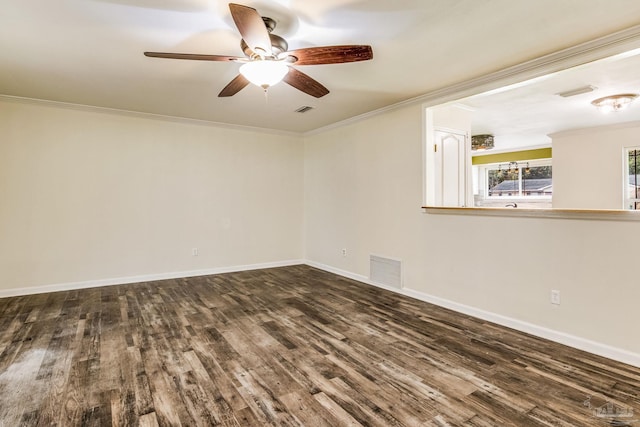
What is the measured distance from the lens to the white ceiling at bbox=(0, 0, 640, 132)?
2.12 metres

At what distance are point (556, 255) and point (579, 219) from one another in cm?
36

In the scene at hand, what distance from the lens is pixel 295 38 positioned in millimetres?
2525

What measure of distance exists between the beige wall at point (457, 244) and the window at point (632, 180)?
415 centimetres

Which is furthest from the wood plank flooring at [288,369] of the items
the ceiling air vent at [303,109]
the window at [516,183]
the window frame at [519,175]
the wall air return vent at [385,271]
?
the window frame at [519,175]

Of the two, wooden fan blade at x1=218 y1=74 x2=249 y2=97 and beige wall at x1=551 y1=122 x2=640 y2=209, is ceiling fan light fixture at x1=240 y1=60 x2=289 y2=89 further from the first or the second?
beige wall at x1=551 y1=122 x2=640 y2=209

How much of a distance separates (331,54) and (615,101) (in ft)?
13.3

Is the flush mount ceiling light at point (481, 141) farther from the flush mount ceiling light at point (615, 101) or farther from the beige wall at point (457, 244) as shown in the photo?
the beige wall at point (457, 244)

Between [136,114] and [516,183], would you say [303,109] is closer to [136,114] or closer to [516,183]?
[136,114]

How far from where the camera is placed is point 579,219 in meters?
2.73

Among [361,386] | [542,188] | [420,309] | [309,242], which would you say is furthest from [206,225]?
[542,188]

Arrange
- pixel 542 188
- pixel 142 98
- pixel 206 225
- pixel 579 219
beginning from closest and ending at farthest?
pixel 579 219 < pixel 142 98 < pixel 206 225 < pixel 542 188

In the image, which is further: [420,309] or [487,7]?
[420,309]

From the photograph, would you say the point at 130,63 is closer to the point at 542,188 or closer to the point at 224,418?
the point at 224,418

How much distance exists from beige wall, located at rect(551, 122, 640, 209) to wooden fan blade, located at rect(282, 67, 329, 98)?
5.64 metres
